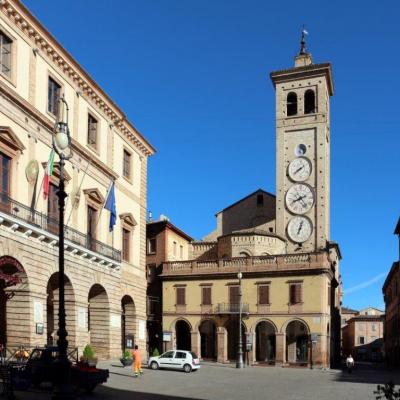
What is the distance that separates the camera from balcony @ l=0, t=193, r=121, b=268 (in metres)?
24.6

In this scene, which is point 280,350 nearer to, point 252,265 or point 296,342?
point 296,342

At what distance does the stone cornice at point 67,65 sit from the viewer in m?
25.9

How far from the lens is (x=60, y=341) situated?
44.0 feet

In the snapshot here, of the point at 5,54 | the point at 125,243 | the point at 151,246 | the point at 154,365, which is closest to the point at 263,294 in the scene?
the point at 151,246

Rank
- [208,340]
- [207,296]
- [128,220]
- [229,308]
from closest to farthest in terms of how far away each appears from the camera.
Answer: [128,220]
[229,308]
[207,296]
[208,340]

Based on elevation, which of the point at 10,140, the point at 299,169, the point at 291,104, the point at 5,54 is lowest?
the point at 10,140

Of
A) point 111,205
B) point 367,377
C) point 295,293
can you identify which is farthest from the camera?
point 295,293

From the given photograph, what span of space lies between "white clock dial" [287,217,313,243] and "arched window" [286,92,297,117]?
36.6 ft

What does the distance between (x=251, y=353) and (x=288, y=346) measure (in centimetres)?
333

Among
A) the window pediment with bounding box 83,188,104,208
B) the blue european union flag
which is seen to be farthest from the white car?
the window pediment with bounding box 83,188,104,208

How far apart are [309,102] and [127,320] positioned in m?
34.7

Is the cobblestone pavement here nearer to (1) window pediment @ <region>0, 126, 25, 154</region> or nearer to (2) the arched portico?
(1) window pediment @ <region>0, 126, 25, 154</region>

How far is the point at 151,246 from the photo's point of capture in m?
58.7

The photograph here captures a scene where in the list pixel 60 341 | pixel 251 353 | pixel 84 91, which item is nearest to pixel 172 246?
pixel 251 353
